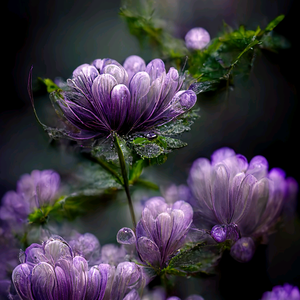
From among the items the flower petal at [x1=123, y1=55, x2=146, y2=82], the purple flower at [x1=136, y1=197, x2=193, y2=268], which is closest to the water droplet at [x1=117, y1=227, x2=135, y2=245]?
the purple flower at [x1=136, y1=197, x2=193, y2=268]

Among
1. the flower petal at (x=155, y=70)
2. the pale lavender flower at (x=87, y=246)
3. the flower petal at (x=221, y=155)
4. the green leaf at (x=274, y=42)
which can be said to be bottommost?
the pale lavender flower at (x=87, y=246)

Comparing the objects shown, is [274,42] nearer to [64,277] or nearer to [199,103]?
[199,103]

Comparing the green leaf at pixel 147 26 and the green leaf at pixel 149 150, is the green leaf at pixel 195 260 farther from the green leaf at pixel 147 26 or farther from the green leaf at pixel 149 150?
the green leaf at pixel 147 26

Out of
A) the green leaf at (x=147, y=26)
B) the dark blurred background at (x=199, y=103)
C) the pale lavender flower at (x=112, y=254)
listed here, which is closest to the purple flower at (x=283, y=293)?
the dark blurred background at (x=199, y=103)

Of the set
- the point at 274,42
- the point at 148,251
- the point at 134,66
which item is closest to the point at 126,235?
the point at 148,251

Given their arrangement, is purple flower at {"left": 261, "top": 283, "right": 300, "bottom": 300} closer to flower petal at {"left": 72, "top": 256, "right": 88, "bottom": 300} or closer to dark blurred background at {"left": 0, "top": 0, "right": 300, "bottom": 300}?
dark blurred background at {"left": 0, "top": 0, "right": 300, "bottom": 300}

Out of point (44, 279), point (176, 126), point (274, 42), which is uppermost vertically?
point (274, 42)

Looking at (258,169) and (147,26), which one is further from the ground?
(147,26)
